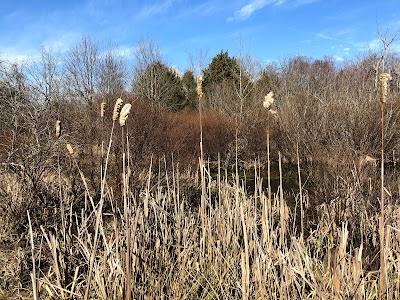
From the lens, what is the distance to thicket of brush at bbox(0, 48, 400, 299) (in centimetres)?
190

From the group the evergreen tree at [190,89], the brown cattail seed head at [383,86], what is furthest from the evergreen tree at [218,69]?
the brown cattail seed head at [383,86]

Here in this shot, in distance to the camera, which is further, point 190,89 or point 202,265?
point 190,89

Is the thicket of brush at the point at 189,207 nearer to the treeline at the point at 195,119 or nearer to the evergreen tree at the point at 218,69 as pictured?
the treeline at the point at 195,119

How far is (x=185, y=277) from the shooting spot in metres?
2.12

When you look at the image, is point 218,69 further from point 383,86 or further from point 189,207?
point 383,86

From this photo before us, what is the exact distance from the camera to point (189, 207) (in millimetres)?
3715

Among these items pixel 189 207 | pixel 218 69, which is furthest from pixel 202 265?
pixel 218 69

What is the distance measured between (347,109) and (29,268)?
32.9ft

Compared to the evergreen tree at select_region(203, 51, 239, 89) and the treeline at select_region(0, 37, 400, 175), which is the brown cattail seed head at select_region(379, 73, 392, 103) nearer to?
the treeline at select_region(0, 37, 400, 175)

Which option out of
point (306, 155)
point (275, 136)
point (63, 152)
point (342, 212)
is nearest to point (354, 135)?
point (306, 155)

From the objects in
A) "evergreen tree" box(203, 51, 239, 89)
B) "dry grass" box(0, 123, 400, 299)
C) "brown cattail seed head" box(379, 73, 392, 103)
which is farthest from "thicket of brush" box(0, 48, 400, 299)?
"evergreen tree" box(203, 51, 239, 89)

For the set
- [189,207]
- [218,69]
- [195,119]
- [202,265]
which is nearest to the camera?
[202,265]

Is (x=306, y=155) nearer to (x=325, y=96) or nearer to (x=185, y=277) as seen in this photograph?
(x=325, y=96)

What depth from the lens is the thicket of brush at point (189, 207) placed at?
1.90 m
